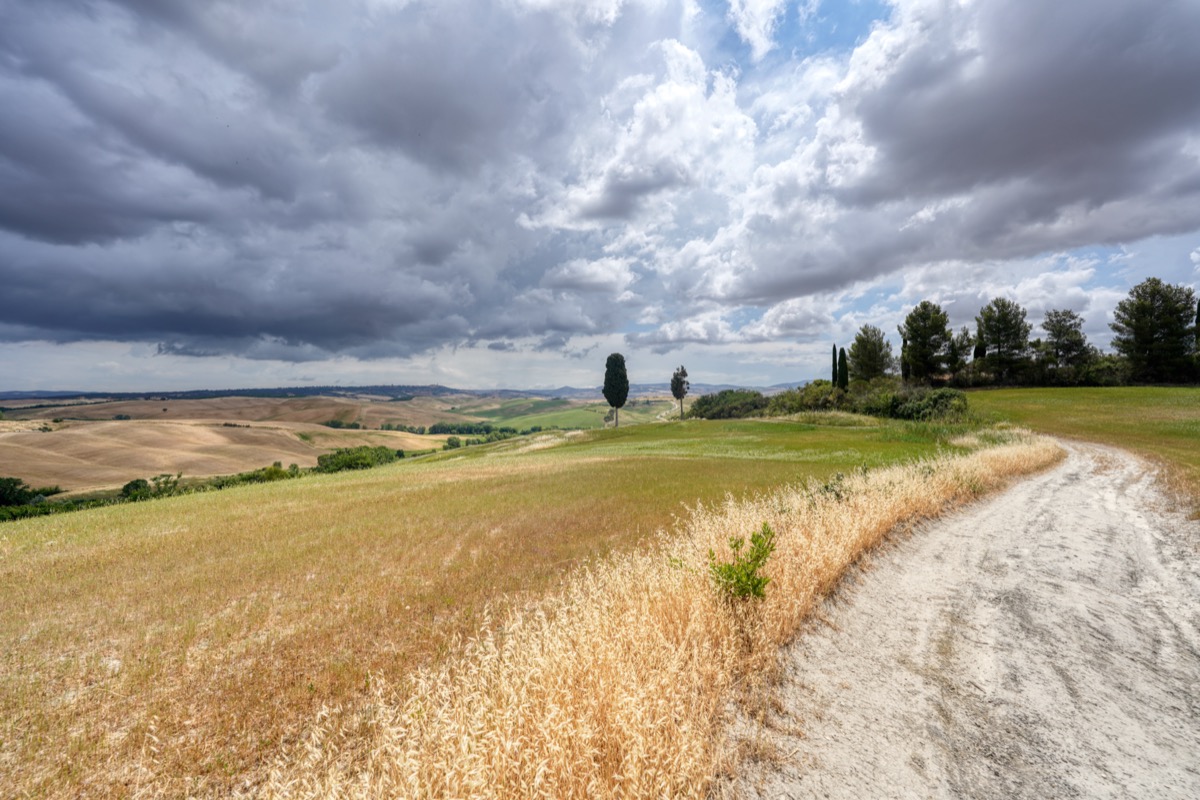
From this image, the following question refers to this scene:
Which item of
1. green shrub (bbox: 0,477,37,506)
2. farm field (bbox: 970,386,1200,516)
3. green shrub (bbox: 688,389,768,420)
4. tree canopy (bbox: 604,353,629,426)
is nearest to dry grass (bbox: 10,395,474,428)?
green shrub (bbox: 0,477,37,506)

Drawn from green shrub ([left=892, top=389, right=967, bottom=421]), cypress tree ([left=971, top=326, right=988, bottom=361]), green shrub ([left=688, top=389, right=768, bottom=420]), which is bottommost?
green shrub ([left=688, top=389, right=768, bottom=420])

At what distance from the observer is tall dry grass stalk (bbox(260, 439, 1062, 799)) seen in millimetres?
3469

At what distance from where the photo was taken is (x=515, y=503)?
727 inches

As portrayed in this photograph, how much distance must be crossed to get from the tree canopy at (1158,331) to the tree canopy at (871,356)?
28629mm

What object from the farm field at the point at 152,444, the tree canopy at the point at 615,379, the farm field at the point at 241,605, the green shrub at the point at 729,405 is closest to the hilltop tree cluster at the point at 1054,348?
the green shrub at the point at 729,405

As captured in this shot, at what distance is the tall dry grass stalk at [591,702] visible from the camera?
3.47 m

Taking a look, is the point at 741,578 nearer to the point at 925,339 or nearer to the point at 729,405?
the point at 925,339

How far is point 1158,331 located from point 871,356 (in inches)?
1330

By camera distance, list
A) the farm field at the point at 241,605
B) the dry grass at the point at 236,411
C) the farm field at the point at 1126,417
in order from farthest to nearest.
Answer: the dry grass at the point at 236,411 → the farm field at the point at 1126,417 → the farm field at the point at 241,605

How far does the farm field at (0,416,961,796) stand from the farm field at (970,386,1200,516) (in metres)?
18.8

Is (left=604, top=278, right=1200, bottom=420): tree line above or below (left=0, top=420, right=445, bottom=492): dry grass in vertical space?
above

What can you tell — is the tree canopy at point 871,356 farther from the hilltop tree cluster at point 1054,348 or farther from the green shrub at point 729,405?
the green shrub at point 729,405

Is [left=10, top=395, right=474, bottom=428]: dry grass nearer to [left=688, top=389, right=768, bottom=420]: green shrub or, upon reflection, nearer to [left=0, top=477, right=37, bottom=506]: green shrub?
[left=0, top=477, right=37, bottom=506]: green shrub

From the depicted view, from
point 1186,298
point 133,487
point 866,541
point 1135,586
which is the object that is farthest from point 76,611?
point 1186,298
